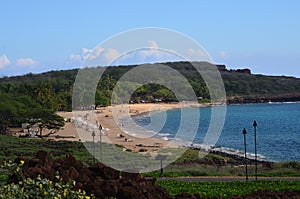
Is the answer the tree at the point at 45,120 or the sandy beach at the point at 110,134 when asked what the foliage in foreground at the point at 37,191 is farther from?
the tree at the point at 45,120

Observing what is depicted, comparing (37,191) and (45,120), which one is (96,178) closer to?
(37,191)

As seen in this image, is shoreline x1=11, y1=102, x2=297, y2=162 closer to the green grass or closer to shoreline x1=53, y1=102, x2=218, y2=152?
shoreline x1=53, y1=102, x2=218, y2=152

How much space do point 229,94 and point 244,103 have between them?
16.8 ft

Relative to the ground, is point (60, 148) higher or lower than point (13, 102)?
lower

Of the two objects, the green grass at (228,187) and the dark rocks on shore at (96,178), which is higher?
the dark rocks on shore at (96,178)

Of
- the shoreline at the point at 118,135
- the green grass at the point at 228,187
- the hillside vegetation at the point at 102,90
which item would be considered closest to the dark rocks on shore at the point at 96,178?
the green grass at the point at 228,187

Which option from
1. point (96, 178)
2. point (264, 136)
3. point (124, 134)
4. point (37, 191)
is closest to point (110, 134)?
point (124, 134)

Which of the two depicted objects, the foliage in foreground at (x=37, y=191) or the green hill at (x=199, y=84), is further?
the green hill at (x=199, y=84)

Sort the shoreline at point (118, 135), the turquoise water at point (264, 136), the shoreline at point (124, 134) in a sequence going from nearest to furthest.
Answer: the shoreline at point (118, 135)
the shoreline at point (124, 134)
the turquoise water at point (264, 136)

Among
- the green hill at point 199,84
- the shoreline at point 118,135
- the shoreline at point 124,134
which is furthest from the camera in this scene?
the green hill at point 199,84

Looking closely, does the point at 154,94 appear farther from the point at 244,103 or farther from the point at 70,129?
the point at 70,129

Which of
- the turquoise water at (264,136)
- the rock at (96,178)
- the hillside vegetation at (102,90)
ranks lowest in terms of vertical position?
the turquoise water at (264,136)

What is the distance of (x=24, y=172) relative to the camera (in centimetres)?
948

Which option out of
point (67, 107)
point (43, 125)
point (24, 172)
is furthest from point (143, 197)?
point (67, 107)
